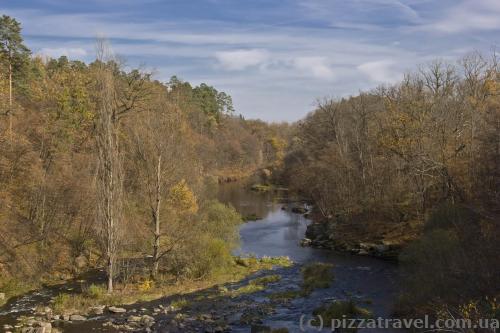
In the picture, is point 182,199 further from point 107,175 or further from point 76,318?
point 76,318

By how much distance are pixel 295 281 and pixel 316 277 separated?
4.51 ft

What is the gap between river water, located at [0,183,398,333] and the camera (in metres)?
22.4

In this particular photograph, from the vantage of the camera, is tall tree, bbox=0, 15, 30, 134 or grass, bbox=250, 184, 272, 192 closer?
tall tree, bbox=0, 15, 30, 134

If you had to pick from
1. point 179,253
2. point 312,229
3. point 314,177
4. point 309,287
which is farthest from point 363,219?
point 179,253

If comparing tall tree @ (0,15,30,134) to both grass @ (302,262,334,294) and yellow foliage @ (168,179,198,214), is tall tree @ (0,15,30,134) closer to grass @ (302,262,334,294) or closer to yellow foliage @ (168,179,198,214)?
yellow foliage @ (168,179,198,214)

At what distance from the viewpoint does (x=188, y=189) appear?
1672 inches

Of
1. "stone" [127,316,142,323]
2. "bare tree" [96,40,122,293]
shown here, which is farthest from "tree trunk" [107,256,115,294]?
"stone" [127,316,142,323]

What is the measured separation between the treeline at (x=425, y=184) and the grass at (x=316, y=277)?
5401 mm

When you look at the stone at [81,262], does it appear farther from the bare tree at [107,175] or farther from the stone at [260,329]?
the stone at [260,329]

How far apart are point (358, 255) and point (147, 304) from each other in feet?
65.4

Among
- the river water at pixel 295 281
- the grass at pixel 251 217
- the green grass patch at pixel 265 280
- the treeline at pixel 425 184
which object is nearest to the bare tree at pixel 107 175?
the river water at pixel 295 281

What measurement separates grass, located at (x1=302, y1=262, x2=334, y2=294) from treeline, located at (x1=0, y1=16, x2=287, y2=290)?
18.8 ft

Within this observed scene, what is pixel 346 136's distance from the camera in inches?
2185

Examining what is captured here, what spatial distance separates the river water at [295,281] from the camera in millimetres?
22391
